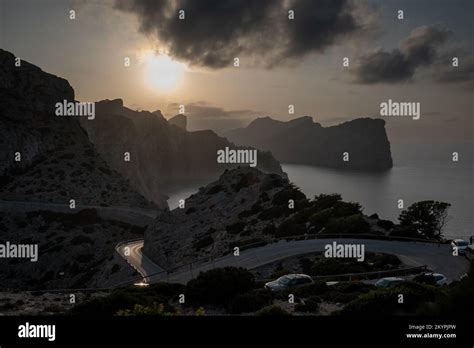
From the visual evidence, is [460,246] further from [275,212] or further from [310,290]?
[310,290]

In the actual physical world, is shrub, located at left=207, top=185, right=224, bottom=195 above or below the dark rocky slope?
above

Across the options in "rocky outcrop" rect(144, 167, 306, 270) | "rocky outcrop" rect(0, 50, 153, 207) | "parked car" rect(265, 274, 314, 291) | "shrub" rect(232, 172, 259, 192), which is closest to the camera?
"parked car" rect(265, 274, 314, 291)

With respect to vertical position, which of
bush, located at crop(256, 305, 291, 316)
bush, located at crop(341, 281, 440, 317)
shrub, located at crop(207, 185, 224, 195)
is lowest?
bush, located at crop(256, 305, 291, 316)

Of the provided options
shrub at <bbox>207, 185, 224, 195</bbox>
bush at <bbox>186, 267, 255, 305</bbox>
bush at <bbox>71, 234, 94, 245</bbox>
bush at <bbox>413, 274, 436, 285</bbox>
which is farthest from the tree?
bush at <bbox>71, 234, 94, 245</bbox>

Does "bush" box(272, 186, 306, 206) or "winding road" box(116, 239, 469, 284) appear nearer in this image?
"winding road" box(116, 239, 469, 284)

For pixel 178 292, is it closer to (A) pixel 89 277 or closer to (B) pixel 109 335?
(B) pixel 109 335

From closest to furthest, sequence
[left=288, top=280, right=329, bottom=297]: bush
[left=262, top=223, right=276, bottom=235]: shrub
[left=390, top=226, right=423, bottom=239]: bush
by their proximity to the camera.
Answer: [left=288, top=280, right=329, bottom=297]: bush → [left=390, top=226, right=423, bottom=239]: bush → [left=262, top=223, right=276, bottom=235]: shrub

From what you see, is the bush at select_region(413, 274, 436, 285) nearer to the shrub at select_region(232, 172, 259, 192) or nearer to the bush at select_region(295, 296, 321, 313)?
the bush at select_region(295, 296, 321, 313)
